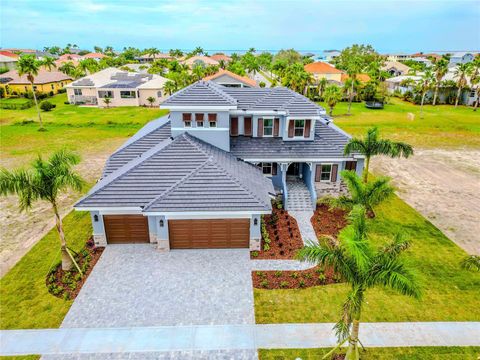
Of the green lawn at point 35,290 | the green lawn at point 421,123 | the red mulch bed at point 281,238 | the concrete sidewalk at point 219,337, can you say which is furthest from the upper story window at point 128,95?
the concrete sidewalk at point 219,337

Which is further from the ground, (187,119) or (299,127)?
(187,119)

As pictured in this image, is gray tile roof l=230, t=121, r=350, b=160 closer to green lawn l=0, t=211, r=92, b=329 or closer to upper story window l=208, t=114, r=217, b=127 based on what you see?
upper story window l=208, t=114, r=217, b=127

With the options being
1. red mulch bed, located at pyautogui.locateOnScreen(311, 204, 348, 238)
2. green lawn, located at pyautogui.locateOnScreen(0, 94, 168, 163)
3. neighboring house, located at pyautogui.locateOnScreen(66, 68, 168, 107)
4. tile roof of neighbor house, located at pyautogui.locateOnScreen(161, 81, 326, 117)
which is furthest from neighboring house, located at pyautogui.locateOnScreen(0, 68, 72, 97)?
red mulch bed, located at pyautogui.locateOnScreen(311, 204, 348, 238)

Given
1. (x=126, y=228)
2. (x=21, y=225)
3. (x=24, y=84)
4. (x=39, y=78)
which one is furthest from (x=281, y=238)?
(x=39, y=78)

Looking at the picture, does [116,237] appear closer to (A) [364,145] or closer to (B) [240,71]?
(A) [364,145]

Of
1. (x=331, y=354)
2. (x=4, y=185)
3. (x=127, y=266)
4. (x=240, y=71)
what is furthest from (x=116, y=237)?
(x=240, y=71)


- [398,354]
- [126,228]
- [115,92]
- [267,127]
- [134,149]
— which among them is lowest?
[398,354]

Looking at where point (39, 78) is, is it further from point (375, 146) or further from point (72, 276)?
point (375, 146)
